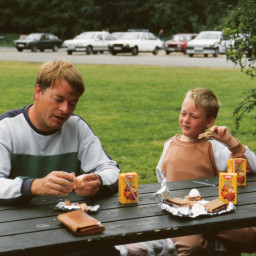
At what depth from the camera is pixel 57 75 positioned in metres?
3.02

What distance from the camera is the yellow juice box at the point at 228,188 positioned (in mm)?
2820

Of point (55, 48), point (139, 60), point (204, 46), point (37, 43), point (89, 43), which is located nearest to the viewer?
point (139, 60)

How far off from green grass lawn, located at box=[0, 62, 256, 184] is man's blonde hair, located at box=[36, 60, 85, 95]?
3.06 meters

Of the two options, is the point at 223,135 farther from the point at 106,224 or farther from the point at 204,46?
the point at 204,46

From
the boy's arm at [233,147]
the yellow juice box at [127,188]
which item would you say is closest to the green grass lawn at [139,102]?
the boy's arm at [233,147]

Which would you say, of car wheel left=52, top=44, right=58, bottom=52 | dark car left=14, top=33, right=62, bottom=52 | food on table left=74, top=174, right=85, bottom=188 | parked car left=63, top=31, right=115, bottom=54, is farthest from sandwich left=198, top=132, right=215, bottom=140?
car wheel left=52, top=44, right=58, bottom=52

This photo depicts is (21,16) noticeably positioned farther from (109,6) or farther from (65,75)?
(65,75)

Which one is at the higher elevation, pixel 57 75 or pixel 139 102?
pixel 57 75

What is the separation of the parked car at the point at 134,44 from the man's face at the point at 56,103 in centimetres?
2810

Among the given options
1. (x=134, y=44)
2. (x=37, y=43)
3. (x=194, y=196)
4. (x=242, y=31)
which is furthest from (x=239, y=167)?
(x=37, y=43)

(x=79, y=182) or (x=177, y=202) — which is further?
(x=79, y=182)

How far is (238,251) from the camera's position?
3.26 metres

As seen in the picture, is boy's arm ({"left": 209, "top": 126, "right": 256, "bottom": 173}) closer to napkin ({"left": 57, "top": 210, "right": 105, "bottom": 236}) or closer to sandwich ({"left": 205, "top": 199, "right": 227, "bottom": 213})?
sandwich ({"left": 205, "top": 199, "right": 227, "bottom": 213})

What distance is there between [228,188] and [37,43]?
3381cm
